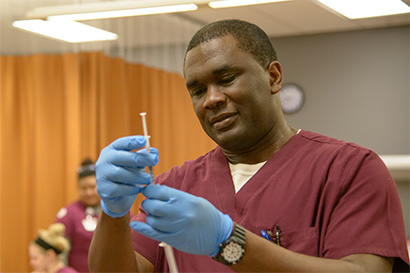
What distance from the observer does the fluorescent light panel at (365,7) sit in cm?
282

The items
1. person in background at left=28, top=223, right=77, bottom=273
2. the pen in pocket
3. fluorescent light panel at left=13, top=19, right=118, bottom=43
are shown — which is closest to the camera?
the pen in pocket

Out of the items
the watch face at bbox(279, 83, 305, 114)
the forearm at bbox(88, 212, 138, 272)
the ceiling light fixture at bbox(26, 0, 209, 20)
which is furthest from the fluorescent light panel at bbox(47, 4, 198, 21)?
the watch face at bbox(279, 83, 305, 114)

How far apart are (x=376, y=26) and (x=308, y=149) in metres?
4.61

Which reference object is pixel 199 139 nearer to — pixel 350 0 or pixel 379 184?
pixel 350 0

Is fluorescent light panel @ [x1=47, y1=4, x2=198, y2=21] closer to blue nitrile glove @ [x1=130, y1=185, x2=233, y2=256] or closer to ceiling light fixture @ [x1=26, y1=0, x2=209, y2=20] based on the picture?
ceiling light fixture @ [x1=26, y1=0, x2=209, y2=20]

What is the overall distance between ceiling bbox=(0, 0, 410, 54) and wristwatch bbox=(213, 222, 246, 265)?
379cm

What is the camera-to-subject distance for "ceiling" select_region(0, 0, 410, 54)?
4.77m

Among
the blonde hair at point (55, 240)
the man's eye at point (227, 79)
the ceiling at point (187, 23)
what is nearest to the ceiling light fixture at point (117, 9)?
the ceiling at point (187, 23)

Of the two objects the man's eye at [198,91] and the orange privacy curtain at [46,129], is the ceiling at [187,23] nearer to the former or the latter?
the orange privacy curtain at [46,129]

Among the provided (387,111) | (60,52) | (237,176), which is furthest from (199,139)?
(237,176)

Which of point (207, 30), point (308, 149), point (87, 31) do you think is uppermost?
point (87, 31)

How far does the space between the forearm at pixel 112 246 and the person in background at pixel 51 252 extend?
2560 mm

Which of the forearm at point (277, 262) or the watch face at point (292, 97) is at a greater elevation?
the watch face at point (292, 97)

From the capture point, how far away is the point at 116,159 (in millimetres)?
1094
